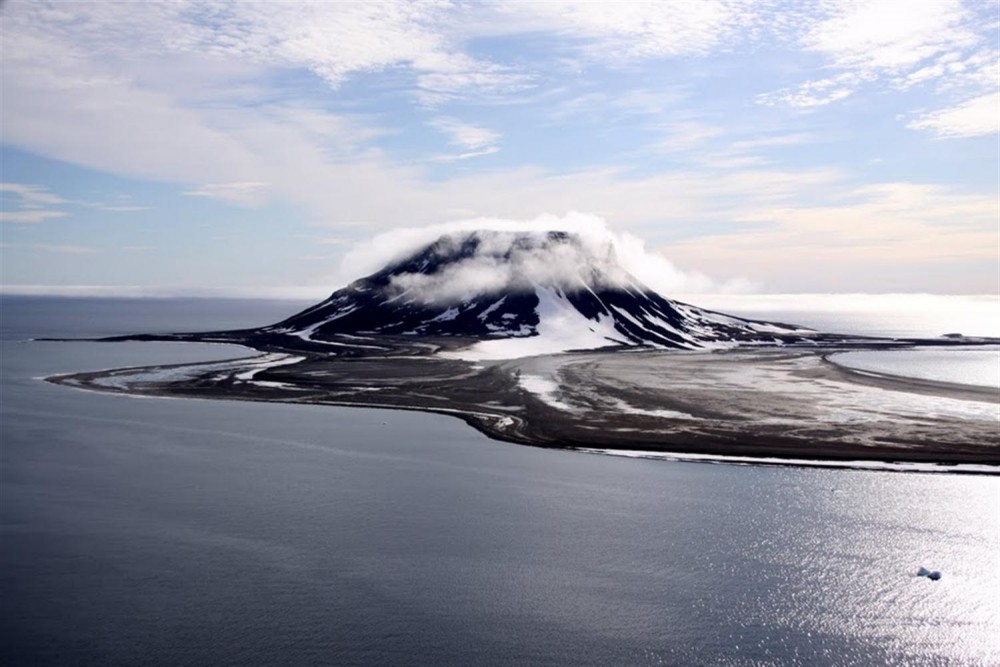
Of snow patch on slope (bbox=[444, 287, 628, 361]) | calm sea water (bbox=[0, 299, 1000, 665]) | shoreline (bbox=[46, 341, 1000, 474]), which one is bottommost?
calm sea water (bbox=[0, 299, 1000, 665])

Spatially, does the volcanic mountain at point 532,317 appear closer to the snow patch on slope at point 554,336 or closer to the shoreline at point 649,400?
the snow patch on slope at point 554,336

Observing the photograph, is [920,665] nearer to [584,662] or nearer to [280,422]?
[584,662]

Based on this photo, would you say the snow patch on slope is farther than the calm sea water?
Yes

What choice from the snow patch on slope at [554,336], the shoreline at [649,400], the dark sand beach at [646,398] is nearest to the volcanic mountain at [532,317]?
the snow patch on slope at [554,336]

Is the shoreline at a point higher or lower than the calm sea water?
higher

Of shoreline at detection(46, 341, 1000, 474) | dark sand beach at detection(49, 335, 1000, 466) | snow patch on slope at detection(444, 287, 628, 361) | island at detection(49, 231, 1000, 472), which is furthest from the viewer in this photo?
snow patch on slope at detection(444, 287, 628, 361)

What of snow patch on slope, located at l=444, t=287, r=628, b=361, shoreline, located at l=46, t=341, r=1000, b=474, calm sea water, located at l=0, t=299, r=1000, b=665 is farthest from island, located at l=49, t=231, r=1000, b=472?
calm sea water, located at l=0, t=299, r=1000, b=665

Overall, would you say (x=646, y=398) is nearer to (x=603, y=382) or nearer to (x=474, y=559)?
(x=603, y=382)

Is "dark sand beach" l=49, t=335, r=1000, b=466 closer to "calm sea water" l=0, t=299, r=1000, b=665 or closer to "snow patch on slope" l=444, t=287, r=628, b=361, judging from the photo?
"calm sea water" l=0, t=299, r=1000, b=665
